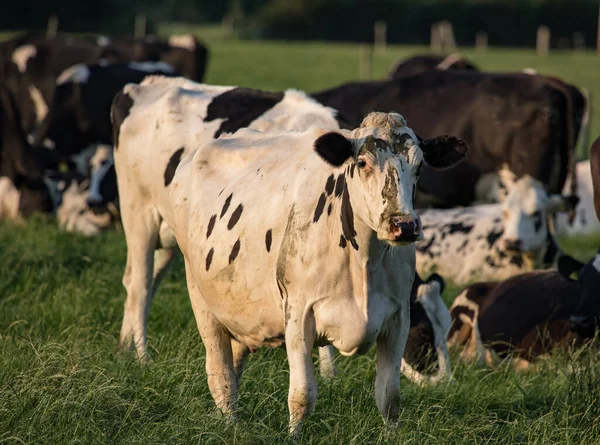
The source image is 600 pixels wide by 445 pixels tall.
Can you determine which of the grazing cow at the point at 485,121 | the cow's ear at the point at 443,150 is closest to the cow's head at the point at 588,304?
the cow's ear at the point at 443,150

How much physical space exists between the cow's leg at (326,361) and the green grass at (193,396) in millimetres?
109


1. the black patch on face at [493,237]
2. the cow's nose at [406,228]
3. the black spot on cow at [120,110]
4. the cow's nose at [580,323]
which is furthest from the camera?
the black patch on face at [493,237]

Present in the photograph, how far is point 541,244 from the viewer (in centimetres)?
1222

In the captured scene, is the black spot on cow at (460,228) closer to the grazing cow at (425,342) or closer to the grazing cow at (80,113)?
the grazing cow at (425,342)

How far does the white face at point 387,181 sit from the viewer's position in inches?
188

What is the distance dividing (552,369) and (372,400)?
1.97 m

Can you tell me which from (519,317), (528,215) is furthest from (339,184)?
(528,215)

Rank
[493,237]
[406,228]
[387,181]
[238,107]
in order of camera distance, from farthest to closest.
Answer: [493,237] < [238,107] < [387,181] < [406,228]

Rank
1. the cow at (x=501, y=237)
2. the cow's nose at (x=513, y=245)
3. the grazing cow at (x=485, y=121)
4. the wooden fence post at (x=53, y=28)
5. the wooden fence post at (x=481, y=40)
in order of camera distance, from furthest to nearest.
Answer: the wooden fence post at (x=481, y=40), the wooden fence post at (x=53, y=28), the grazing cow at (x=485, y=121), the cow at (x=501, y=237), the cow's nose at (x=513, y=245)

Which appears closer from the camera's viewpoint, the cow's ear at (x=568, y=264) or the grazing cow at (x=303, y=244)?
the grazing cow at (x=303, y=244)

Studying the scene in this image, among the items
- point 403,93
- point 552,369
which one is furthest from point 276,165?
point 403,93

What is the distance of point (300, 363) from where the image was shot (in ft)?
17.3

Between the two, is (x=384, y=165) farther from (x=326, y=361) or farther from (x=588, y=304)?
(x=588, y=304)

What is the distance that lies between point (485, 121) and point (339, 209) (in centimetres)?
844
